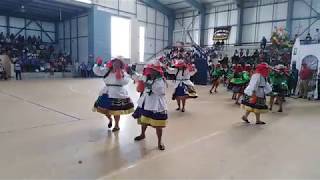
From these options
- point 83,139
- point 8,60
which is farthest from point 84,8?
point 83,139

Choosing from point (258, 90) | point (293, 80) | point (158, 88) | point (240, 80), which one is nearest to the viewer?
point (158, 88)

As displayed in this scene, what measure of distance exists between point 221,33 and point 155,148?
19.0 m

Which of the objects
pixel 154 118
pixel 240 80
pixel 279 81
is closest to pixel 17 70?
pixel 240 80

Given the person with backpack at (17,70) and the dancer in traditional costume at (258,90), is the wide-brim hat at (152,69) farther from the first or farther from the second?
the person with backpack at (17,70)

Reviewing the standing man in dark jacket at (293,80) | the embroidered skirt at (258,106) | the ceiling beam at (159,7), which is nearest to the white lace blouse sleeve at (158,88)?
the embroidered skirt at (258,106)

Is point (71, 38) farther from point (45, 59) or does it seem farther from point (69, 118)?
point (69, 118)

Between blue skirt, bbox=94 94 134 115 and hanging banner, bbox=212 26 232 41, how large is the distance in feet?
59.6

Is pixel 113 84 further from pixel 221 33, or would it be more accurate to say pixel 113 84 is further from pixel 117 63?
pixel 221 33

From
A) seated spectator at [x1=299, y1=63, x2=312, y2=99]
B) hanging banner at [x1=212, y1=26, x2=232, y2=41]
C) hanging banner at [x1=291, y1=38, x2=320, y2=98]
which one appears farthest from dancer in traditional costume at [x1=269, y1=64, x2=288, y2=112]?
hanging banner at [x1=212, y1=26, x2=232, y2=41]

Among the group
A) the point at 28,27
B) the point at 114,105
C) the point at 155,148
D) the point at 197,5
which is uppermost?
the point at 197,5

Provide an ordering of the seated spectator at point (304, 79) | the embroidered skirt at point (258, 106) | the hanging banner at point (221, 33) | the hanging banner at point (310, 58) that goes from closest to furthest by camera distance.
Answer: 1. the embroidered skirt at point (258, 106)
2. the seated spectator at point (304, 79)
3. the hanging banner at point (310, 58)
4. the hanging banner at point (221, 33)

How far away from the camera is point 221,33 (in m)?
21.3

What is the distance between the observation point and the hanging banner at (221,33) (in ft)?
69.2

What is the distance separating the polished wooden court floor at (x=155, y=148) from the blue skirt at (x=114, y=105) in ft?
1.21
